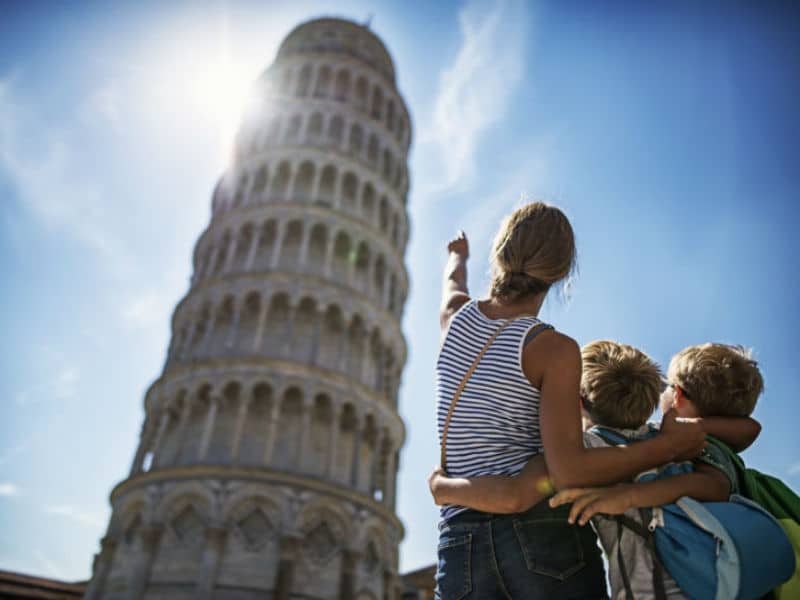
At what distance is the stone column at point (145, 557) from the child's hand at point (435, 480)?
18357 millimetres

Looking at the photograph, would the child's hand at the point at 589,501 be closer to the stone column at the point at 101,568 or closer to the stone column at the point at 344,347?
the stone column at the point at 344,347

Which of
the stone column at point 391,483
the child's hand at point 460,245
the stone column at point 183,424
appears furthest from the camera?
the stone column at point 391,483

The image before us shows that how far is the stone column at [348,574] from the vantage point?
59.1ft

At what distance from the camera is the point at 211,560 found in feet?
56.1

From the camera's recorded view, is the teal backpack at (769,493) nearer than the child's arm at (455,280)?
Yes

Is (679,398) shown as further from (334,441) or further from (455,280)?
(334,441)

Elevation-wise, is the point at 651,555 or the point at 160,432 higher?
the point at 160,432

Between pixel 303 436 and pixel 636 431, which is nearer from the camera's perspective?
pixel 636 431

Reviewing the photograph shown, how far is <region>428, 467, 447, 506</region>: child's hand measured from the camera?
2037 mm

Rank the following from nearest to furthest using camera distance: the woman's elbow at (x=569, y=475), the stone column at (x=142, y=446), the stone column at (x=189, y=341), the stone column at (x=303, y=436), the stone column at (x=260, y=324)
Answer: the woman's elbow at (x=569, y=475) → the stone column at (x=303, y=436) → the stone column at (x=142, y=446) → the stone column at (x=260, y=324) → the stone column at (x=189, y=341)

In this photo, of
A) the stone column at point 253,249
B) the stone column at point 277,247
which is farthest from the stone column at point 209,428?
the stone column at point 277,247

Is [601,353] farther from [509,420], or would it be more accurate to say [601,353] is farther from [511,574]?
[511,574]

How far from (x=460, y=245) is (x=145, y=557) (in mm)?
18417

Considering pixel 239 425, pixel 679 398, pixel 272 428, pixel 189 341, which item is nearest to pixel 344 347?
pixel 272 428
